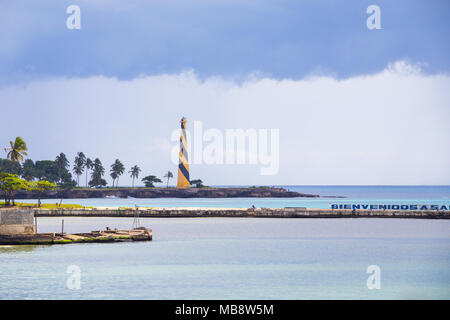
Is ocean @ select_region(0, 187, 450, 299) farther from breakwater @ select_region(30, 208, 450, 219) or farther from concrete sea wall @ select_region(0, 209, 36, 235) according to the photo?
breakwater @ select_region(30, 208, 450, 219)

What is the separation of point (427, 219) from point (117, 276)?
8049 cm

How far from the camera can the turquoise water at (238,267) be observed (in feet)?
132

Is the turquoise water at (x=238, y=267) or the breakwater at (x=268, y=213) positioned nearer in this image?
the turquoise water at (x=238, y=267)

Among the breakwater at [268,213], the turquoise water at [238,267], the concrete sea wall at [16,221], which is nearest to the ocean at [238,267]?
the turquoise water at [238,267]

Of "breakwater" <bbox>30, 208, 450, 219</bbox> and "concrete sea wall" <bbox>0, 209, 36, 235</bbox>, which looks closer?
"concrete sea wall" <bbox>0, 209, 36, 235</bbox>

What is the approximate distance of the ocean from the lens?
40.2m

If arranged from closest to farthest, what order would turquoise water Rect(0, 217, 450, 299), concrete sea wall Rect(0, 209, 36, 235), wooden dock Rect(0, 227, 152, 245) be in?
turquoise water Rect(0, 217, 450, 299), concrete sea wall Rect(0, 209, 36, 235), wooden dock Rect(0, 227, 152, 245)

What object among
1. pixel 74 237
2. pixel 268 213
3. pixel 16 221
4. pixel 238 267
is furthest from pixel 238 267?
pixel 268 213

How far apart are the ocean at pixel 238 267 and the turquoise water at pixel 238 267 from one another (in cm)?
8

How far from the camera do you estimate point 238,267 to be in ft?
167

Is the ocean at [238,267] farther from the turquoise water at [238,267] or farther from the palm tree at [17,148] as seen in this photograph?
the palm tree at [17,148]

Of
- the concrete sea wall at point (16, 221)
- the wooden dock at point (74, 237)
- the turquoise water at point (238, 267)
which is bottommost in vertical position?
the turquoise water at point (238, 267)

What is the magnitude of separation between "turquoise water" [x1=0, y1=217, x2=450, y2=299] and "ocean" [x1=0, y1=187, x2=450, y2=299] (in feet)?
0.25

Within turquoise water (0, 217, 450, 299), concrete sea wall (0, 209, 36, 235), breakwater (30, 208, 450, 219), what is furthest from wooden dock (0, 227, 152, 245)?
breakwater (30, 208, 450, 219)
